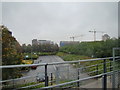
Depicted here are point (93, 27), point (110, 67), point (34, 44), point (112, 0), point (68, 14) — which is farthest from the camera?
point (93, 27)

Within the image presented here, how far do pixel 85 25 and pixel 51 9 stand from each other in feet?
6.51

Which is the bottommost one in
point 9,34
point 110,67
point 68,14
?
point 110,67

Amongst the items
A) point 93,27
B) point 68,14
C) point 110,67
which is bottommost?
point 110,67

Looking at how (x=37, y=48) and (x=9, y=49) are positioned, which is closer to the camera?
(x=37, y=48)

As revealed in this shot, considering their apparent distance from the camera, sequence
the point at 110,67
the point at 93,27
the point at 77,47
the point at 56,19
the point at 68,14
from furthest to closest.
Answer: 1. the point at 93,27
2. the point at 56,19
3. the point at 68,14
4. the point at 77,47
5. the point at 110,67

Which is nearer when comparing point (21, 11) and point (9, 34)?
point (9, 34)

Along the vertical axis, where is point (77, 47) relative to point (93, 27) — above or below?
below

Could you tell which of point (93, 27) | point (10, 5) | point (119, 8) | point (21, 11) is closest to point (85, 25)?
point (93, 27)

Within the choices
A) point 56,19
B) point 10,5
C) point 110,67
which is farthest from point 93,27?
point 110,67

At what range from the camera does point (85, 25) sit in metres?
6.12

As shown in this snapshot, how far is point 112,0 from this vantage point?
3482 millimetres

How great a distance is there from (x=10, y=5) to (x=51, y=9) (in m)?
1.62

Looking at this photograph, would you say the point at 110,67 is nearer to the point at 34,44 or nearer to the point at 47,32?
the point at 34,44

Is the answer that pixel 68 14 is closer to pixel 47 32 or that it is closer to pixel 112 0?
pixel 47 32
